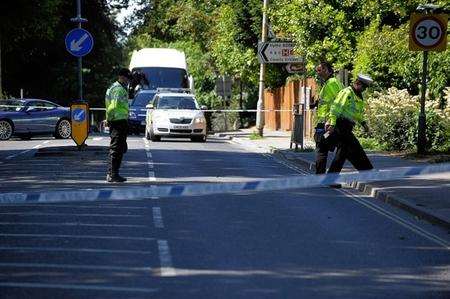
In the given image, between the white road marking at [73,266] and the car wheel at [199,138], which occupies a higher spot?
the white road marking at [73,266]

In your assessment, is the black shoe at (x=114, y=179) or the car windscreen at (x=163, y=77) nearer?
the black shoe at (x=114, y=179)

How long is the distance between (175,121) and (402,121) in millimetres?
9072

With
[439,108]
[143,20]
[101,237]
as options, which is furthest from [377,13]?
[143,20]

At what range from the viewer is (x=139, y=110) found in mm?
36969

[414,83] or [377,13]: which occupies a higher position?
[377,13]

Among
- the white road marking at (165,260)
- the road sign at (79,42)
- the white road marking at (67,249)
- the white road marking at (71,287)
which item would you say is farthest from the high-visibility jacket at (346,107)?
the road sign at (79,42)

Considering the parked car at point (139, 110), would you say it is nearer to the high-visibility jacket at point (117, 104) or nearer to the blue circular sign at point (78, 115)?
the blue circular sign at point (78, 115)

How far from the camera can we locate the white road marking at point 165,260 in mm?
8078

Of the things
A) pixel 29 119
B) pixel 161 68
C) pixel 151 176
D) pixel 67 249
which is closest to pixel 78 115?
pixel 151 176

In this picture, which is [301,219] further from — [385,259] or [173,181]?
[173,181]

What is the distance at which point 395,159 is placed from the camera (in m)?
20.7

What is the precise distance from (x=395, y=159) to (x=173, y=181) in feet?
21.2

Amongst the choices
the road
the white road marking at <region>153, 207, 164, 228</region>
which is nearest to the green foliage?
the road

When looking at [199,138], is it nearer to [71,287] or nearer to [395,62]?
[395,62]
